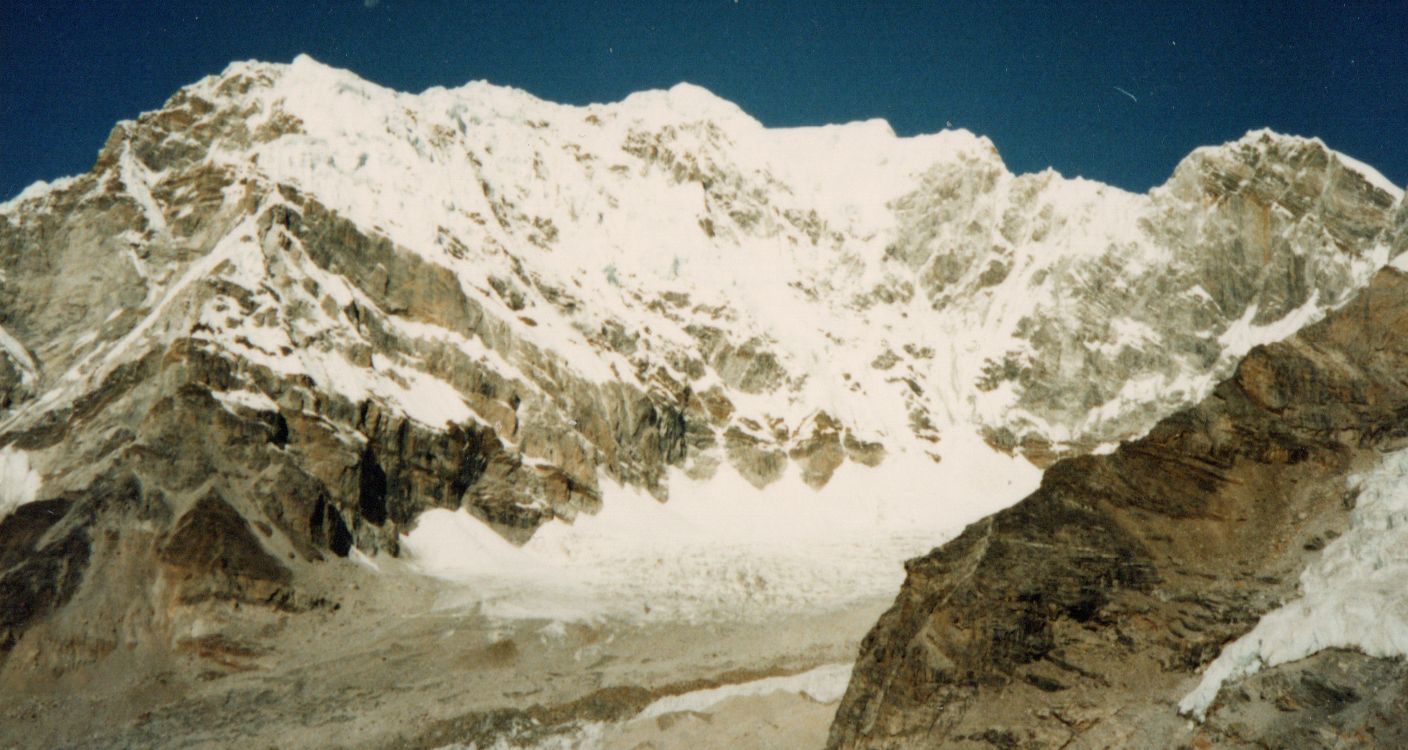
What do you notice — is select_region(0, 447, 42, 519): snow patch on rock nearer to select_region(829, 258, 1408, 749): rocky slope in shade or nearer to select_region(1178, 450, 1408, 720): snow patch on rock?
select_region(829, 258, 1408, 749): rocky slope in shade

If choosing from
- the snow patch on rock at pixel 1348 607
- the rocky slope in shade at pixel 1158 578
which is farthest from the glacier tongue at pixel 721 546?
the snow patch on rock at pixel 1348 607

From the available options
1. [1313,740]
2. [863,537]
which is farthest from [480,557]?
[1313,740]

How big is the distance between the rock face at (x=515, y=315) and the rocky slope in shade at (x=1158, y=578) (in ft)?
4.33

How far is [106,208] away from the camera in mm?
95812

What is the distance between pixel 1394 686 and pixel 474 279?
88.3 meters

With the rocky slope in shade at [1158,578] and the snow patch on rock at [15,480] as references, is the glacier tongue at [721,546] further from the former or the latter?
the rocky slope in shade at [1158,578]

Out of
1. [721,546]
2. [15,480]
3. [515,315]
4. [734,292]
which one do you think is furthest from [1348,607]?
[734,292]

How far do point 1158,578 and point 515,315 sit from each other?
80.2 m

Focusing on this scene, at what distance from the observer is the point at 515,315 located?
100062 millimetres

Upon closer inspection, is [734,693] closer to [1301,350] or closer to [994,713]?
[994,713]

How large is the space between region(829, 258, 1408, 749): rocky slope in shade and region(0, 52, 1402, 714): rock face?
132cm

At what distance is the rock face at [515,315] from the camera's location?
6612 centimetres

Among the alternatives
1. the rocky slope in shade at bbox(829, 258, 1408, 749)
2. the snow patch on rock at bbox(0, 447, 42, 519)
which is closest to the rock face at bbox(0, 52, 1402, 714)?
the snow patch on rock at bbox(0, 447, 42, 519)

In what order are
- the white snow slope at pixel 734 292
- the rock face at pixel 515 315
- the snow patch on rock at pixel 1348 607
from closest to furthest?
the snow patch on rock at pixel 1348 607
the rock face at pixel 515 315
the white snow slope at pixel 734 292
